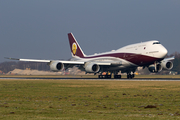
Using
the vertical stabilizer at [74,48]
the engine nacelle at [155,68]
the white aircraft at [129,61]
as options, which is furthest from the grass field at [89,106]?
the vertical stabilizer at [74,48]

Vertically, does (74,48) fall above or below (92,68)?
above

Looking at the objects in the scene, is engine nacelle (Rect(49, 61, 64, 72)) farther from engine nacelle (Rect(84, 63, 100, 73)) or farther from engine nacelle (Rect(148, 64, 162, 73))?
engine nacelle (Rect(148, 64, 162, 73))

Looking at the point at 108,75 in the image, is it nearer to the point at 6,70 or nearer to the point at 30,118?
the point at 30,118

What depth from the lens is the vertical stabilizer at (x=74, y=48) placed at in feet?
247

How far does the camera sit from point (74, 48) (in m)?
77.4

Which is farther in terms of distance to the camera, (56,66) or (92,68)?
(56,66)

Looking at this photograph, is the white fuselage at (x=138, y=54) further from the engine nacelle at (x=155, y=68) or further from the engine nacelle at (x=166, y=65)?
the engine nacelle at (x=166, y=65)

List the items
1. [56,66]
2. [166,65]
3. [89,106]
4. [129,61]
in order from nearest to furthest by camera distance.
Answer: [89,106] → [129,61] → [56,66] → [166,65]

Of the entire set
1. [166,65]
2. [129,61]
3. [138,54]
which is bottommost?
[166,65]

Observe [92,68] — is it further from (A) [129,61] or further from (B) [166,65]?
(B) [166,65]

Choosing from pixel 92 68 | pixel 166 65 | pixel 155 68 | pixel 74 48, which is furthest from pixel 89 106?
pixel 74 48

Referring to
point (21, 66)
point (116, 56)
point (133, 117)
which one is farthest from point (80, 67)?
point (21, 66)

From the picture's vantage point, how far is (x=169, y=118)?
982cm

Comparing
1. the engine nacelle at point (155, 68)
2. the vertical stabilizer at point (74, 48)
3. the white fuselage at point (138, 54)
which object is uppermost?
the vertical stabilizer at point (74, 48)
